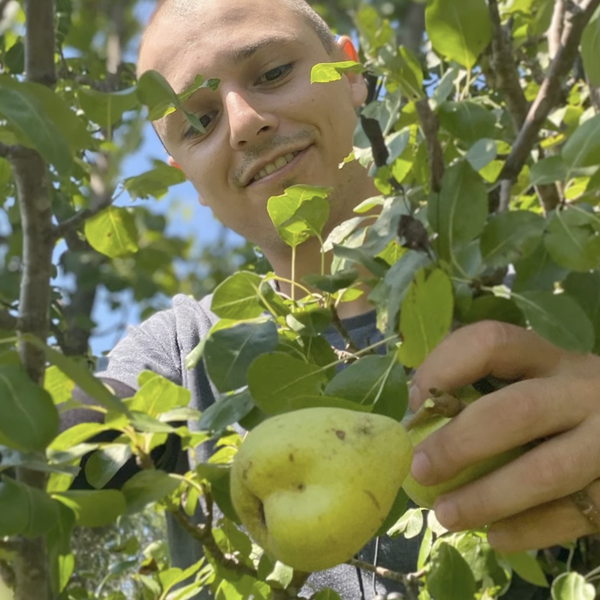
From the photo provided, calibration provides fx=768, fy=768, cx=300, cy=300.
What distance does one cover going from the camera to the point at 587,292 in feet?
2.14

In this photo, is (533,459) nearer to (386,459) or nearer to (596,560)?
(386,459)

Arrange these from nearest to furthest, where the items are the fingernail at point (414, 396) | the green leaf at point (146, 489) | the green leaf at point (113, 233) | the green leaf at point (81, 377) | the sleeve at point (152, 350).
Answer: the green leaf at point (81, 377), the green leaf at point (146, 489), the fingernail at point (414, 396), the green leaf at point (113, 233), the sleeve at point (152, 350)

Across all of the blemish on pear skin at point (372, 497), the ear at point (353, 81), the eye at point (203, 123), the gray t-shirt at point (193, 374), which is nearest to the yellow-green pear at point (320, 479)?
the blemish on pear skin at point (372, 497)

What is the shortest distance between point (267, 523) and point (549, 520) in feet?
0.92

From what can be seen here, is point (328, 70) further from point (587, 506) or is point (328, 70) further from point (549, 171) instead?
point (587, 506)

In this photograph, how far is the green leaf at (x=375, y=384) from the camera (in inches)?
24.2

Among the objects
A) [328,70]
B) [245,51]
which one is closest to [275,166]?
[245,51]

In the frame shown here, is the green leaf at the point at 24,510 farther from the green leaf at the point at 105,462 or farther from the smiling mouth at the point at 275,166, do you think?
the smiling mouth at the point at 275,166

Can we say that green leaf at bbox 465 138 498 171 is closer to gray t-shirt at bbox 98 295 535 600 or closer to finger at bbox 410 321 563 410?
finger at bbox 410 321 563 410

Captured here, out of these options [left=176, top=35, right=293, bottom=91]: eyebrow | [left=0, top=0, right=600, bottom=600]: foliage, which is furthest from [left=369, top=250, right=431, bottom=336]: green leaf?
[left=176, top=35, right=293, bottom=91]: eyebrow

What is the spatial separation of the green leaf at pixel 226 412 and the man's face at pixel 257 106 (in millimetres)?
721

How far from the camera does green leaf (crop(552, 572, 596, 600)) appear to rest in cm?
86

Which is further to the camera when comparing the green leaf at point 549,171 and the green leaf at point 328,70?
the green leaf at point 328,70

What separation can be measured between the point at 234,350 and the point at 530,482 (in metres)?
0.27
